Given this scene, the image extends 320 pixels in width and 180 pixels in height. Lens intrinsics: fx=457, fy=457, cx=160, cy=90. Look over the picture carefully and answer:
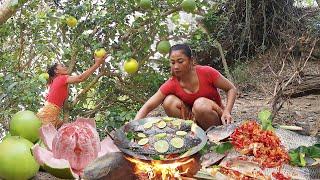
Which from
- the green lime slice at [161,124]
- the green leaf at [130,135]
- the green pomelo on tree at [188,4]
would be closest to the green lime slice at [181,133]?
the green lime slice at [161,124]

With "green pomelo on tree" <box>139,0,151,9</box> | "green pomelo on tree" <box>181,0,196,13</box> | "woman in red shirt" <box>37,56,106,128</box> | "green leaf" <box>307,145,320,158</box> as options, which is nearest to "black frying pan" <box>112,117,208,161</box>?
"green leaf" <box>307,145,320,158</box>

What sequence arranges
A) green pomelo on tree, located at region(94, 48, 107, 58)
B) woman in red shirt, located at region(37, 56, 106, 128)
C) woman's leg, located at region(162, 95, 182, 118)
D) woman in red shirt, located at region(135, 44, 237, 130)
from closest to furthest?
1. woman in red shirt, located at region(135, 44, 237, 130)
2. woman's leg, located at region(162, 95, 182, 118)
3. woman in red shirt, located at region(37, 56, 106, 128)
4. green pomelo on tree, located at region(94, 48, 107, 58)

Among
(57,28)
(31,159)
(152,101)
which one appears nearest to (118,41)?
(57,28)

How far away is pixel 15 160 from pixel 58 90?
1.89 m

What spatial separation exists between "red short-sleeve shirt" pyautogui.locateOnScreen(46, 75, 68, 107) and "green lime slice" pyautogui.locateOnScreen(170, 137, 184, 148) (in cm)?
250

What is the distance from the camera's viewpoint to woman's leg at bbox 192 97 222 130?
3.44 meters

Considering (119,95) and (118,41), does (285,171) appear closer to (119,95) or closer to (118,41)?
(118,41)

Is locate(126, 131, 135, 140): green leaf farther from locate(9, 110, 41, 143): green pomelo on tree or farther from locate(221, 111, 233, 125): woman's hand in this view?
locate(9, 110, 41, 143): green pomelo on tree

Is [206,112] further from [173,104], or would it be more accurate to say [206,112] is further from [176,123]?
[176,123]

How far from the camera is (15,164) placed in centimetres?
306

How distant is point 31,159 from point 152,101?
105 centimetres

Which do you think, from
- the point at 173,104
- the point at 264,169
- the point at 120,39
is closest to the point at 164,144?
the point at 264,169

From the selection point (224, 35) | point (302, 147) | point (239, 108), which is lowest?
point (239, 108)

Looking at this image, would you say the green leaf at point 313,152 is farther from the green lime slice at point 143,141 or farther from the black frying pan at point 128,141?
the green lime slice at point 143,141
